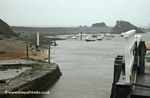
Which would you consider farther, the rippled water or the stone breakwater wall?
the rippled water

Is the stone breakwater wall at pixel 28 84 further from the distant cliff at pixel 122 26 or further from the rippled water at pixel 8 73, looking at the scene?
the distant cliff at pixel 122 26

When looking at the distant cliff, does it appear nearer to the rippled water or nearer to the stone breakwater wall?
the rippled water

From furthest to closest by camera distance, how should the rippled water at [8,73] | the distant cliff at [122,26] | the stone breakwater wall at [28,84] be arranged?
the distant cliff at [122,26], the rippled water at [8,73], the stone breakwater wall at [28,84]

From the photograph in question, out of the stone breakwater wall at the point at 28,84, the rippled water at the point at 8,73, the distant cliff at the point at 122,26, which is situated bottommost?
the rippled water at the point at 8,73

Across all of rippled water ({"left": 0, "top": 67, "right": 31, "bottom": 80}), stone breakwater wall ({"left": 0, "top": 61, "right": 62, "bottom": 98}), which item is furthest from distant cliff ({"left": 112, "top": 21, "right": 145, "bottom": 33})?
stone breakwater wall ({"left": 0, "top": 61, "right": 62, "bottom": 98})

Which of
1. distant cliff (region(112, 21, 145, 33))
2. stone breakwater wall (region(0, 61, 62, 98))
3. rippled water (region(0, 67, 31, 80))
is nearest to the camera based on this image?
stone breakwater wall (region(0, 61, 62, 98))

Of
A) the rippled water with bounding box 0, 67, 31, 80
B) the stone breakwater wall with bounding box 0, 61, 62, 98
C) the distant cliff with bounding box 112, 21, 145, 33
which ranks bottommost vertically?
the rippled water with bounding box 0, 67, 31, 80

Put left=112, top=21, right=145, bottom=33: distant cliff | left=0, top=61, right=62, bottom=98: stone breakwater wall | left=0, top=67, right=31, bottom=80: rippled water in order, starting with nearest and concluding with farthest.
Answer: left=0, top=61, right=62, bottom=98: stone breakwater wall < left=0, top=67, right=31, bottom=80: rippled water < left=112, top=21, right=145, bottom=33: distant cliff

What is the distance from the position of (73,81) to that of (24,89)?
828 cm

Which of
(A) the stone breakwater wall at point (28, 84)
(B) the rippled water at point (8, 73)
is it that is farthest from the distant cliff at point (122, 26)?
(A) the stone breakwater wall at point (28, 84)

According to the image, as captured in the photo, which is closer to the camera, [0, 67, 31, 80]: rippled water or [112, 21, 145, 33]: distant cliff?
[0, 67, 31, 80]: rippled water

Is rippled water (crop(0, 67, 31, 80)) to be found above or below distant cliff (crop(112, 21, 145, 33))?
below

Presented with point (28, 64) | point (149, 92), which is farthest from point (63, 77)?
point (149, 92)

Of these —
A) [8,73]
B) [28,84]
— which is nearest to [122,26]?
[8,73]
